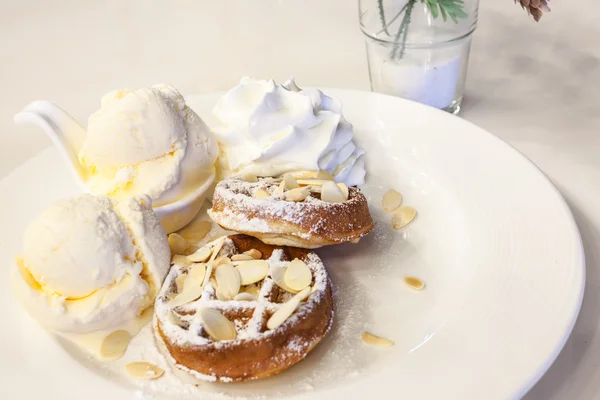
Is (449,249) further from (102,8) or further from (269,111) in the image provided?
(102,8)

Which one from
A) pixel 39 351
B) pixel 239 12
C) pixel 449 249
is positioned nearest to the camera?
pixel 39 351

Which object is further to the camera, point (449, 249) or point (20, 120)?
point (20, 120)

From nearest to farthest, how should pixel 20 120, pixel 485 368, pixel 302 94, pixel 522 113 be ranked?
pixel 485 368 < pixel 20 120 < pixel 302 94 < pixel 522 113

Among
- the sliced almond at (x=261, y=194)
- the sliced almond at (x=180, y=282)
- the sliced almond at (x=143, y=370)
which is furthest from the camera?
the sliced almond at (x=261, y=194)

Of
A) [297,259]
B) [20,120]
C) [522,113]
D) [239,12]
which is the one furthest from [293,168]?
[239,12]

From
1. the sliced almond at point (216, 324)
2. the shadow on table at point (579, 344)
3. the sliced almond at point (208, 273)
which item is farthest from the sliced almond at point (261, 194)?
the shadow on table at point (579, 344)

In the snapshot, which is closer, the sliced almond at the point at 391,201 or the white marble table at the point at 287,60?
the sliced almond at the point at 391,201

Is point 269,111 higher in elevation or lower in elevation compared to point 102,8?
higher

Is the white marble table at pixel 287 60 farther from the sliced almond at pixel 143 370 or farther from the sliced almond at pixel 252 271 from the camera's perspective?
the sliced almond at pixel 143 370

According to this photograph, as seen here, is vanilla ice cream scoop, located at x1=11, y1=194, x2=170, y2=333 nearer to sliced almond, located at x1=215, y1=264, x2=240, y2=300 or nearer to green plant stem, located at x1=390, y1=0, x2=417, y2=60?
sliced almond, located at x1=215, y1=264, x2=240, y2=300
